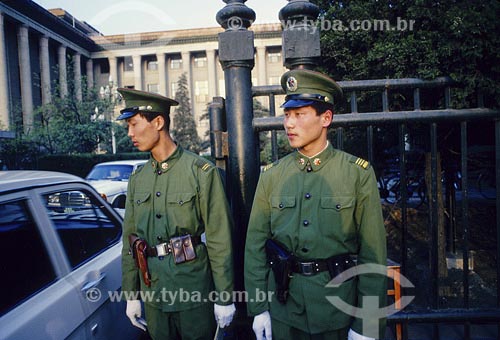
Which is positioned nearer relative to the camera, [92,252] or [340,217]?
[340,217]

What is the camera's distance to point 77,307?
2.17 meters

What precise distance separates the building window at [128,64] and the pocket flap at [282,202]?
51.1 metres

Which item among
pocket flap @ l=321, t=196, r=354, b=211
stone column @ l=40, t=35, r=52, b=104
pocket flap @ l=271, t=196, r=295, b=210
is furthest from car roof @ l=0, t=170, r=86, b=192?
stone column @ l=40, t=35, r=52, b=104

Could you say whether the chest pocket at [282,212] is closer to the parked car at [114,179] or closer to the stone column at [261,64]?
the parked car at [114,179]

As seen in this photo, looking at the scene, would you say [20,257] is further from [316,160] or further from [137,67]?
[137,67]

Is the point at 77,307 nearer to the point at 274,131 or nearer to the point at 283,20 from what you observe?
the point at 274,131

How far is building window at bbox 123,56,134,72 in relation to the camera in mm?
48688

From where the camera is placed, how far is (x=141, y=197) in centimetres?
247

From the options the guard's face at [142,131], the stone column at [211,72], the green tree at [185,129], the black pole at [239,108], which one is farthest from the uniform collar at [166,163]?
the stone column at [211,72]

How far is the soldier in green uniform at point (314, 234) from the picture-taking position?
6.40 ft

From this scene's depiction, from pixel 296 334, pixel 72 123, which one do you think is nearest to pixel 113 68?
pixel 72 123

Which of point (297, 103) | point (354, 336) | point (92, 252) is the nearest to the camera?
point (354, 336)

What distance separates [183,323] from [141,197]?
86cm

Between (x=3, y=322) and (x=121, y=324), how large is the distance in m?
1.11
